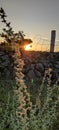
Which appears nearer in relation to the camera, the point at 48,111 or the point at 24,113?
the point at 24,113

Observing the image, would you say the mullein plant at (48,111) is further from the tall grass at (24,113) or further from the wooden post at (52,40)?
the wooden post at (52,40)

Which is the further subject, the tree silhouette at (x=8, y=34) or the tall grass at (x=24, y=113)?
the tree silhouette at (x=8, y=34)

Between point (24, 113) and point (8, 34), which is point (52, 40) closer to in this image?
point (8, 34)

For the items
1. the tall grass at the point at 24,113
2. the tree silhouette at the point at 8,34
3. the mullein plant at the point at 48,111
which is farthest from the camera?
the tree silhouette at the point at 8,34

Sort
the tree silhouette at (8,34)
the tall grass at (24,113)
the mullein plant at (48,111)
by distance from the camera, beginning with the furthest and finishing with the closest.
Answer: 1. the tree silhouette at (8,34)
2. the mullein plant at (48,111)
3. the tall grass at (24,113)

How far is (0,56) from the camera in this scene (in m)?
19.8

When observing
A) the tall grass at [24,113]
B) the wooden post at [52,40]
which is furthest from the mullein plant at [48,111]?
the wooden post at [52,40]

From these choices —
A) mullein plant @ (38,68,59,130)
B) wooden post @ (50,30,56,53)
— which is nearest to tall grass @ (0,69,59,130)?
mullein plant @ (38,68,59,130)

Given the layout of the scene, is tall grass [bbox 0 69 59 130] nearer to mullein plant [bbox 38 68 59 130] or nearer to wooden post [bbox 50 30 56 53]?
mullein plant [bbox 38 68 59 130]

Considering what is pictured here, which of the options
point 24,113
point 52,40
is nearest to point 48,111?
point 24,113

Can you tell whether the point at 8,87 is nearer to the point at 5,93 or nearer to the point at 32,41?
the point at 5,93

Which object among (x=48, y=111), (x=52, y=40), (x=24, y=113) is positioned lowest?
(x=52, y=40)

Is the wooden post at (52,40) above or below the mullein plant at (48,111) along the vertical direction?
below

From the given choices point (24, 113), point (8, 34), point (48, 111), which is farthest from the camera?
point (8, 34)
